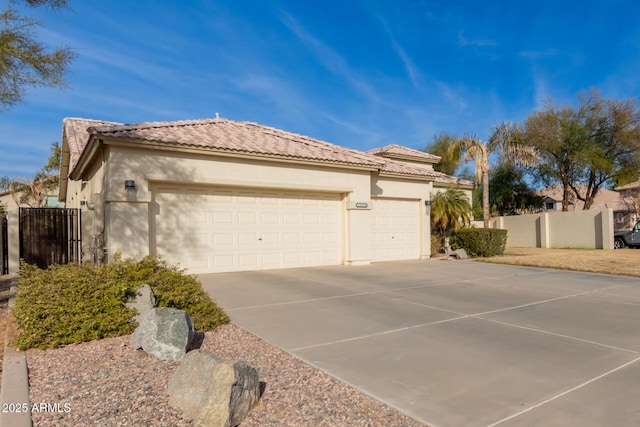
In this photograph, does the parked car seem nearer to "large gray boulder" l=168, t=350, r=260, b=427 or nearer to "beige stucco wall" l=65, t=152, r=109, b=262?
"beige stucco wall" l=65, t=152, r=109, b=262

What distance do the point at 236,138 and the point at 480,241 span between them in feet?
35.3

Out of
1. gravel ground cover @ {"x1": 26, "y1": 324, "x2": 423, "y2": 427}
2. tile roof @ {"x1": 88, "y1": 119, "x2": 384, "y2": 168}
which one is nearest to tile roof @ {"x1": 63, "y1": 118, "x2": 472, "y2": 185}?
tile roof @ {"x1": 88, "y1": 119, "x2": 384, "y2": 168}

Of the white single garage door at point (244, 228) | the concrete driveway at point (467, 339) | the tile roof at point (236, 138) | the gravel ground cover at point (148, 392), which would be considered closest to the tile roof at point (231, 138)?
the tile roof at point (236, 138)

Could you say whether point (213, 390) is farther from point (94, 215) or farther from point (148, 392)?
point (94, 215)

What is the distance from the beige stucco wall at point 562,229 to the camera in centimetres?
2373

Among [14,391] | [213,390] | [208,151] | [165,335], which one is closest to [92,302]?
[165,335]

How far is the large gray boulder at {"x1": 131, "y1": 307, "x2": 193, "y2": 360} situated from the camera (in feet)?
16.2

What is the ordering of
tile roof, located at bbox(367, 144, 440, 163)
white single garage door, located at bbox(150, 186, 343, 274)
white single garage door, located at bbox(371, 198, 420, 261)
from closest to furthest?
white single garage door, located at bbox(150, 186, 343, 274) < white single garage door, located at bbox(371, 198, 420, 261) < tile roof, located at bbox(367, 144, 440, 163)

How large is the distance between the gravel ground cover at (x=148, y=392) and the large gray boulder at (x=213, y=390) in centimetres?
10

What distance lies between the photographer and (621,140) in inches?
1182

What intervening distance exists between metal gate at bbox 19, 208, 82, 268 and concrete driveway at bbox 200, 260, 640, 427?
20.9 feet

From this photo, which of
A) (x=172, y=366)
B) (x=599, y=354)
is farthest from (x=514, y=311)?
(x=172, y=366)

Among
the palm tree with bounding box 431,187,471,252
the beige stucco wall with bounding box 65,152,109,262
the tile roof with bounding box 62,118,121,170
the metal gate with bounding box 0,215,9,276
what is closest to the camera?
the beige stucco wall with bounding box 65,152,109,262

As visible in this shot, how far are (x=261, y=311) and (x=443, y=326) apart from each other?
121 inches
